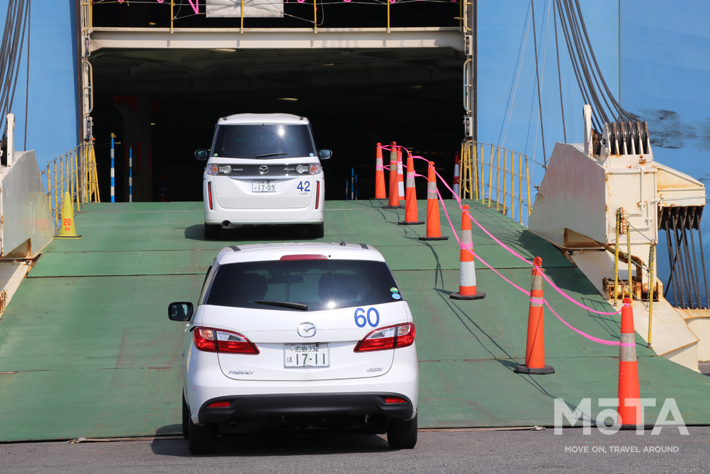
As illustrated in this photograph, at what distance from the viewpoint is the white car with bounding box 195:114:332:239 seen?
13453mm

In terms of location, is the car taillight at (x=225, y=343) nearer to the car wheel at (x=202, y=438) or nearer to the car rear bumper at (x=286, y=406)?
the car rear bumper at (x=286, y=406)

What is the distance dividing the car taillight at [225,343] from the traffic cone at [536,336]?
3.74 metres

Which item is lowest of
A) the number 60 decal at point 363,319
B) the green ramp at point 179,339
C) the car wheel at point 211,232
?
the green ramp at point 179,339

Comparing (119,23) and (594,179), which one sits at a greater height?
(119,23)

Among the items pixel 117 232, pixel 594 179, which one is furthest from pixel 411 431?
pixel 117 232

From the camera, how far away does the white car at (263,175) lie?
44.1ft

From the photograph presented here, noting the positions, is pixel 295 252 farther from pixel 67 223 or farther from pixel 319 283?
pixel 67 223

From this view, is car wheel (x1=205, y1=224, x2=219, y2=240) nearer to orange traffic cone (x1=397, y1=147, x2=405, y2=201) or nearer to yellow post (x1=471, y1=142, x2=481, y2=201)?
orange traffic cone (x1=397, y1=147, x2=405, y2=201)

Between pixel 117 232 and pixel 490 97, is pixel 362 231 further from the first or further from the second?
pixel 490 97

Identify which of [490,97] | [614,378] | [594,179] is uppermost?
[490,97]

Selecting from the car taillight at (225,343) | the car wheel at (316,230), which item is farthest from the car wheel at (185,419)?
the car wheel at (316,230)

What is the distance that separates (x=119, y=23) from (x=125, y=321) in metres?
28.9

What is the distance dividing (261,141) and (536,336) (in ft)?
21.6

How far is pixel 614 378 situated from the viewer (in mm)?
8531
